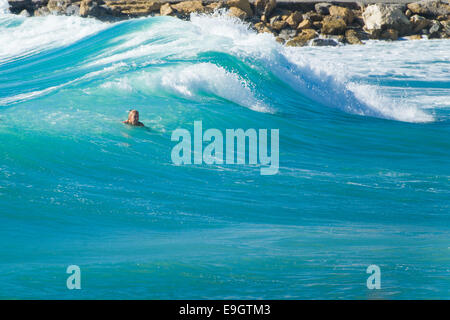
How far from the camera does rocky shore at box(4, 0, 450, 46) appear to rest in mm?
21719

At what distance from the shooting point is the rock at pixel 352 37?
2100 cm

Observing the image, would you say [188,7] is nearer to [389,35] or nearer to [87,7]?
[87,7]

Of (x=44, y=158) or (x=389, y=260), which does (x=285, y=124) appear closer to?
(x=44, y=158)

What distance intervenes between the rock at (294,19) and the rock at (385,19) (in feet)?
7.94

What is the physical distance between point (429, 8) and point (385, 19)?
9.50 feet

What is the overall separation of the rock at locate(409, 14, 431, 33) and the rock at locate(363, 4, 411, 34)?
287mm

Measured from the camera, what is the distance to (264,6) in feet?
75.3

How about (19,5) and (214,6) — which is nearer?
(214,6)

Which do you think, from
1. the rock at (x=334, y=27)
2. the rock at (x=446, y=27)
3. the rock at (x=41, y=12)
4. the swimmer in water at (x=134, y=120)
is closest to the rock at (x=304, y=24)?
the rock at (x=334, y=27)

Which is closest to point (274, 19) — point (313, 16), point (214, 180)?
point (313, 16)

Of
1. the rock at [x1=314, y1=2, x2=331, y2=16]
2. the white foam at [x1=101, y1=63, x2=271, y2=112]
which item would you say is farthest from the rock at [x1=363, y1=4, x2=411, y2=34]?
the white foam at [x1=101, y1=63, x2=271, y2=112]

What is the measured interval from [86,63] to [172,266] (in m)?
9.01

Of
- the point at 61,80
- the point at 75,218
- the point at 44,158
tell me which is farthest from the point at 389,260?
the point at 61,80

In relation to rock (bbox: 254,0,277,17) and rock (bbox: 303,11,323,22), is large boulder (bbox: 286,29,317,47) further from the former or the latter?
rock (bbox: 254,0,277,17)
